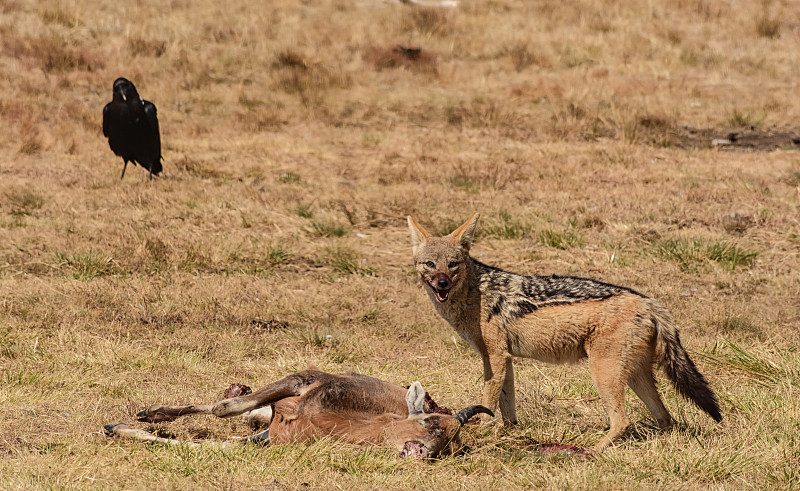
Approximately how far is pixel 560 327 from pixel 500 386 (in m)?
0.57

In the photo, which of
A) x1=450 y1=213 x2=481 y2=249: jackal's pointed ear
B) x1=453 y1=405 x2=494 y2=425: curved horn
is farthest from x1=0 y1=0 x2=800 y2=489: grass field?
x1=450 y1=213 x2=481 y2=249: jackal's pointed ear

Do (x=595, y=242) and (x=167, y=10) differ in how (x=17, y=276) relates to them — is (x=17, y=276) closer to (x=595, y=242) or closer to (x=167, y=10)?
(x=595, y=242)

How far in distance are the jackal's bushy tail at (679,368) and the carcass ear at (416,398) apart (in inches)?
58.4

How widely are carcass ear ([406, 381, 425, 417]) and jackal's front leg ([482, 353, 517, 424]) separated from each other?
70 cm

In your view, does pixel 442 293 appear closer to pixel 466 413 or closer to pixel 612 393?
pixel 466 413

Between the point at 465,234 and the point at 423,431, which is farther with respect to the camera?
the point at 465,234

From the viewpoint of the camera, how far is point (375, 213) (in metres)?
10.9

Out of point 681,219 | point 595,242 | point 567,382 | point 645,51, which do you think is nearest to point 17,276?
point 567,382

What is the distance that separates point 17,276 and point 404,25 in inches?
560

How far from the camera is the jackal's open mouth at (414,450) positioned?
4.75 meters

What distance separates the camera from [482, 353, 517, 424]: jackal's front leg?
551cm

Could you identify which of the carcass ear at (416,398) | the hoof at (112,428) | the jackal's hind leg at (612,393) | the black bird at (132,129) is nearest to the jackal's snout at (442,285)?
the carcass ear at (416,398)

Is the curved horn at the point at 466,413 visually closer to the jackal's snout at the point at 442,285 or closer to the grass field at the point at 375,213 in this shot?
the grass field at the point at 375,213

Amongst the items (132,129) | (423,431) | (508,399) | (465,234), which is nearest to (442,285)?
(465,234)
